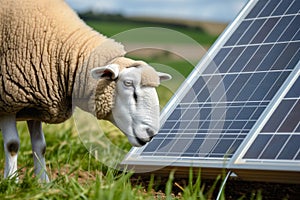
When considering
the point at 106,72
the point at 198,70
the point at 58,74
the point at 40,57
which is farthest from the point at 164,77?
the point at 40,57

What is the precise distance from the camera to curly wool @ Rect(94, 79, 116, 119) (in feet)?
Result: 19.9

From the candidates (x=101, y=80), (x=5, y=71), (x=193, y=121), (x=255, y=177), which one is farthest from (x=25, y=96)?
(x=255, y=177)

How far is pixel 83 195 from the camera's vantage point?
14.9 feet

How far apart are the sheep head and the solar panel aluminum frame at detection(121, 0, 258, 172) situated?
34 cm

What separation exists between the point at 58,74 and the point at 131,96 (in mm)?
763

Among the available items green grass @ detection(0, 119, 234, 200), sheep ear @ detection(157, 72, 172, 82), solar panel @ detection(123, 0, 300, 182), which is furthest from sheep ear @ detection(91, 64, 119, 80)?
solar panel @ detection(123, 0, 300, 182)

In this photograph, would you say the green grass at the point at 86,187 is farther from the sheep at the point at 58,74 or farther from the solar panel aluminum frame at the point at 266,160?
the sheep at the point at 58,74

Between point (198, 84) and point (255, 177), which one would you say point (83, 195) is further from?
point (198, 84)

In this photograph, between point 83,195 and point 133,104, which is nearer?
point 83,195

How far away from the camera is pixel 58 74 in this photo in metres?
6.32

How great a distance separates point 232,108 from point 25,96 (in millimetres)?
1768

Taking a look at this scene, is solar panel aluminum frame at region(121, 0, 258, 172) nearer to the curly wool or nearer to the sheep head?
the sheep head

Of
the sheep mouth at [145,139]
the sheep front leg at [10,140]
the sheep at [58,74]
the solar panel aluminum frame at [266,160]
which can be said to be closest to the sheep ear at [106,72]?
the sheep at [58,74]

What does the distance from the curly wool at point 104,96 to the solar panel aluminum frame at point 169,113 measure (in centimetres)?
52
